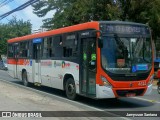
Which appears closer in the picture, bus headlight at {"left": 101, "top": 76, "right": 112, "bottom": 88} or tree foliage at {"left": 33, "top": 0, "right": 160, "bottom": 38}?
bus headlight at {"left": 101, "top": 76, "right": 112, "bottom": 88}

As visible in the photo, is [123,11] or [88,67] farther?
[123,11]

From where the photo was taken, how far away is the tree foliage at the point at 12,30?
210ft

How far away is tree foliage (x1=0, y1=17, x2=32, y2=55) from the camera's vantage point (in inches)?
2520

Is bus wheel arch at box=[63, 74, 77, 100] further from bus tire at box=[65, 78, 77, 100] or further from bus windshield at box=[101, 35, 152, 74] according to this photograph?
bus windshield at box=[101, 35, 152, 74]

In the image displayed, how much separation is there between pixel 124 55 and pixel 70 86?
2988mm

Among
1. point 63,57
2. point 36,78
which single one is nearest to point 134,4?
point 36,78

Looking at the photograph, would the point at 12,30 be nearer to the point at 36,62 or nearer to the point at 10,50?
the point at 10,50

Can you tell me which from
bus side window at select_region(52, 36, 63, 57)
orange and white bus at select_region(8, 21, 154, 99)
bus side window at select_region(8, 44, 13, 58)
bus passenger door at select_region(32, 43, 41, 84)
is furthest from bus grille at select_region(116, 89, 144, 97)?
bus side window at select_region(8, 44, 13, 58)

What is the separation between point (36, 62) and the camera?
62.5 ft

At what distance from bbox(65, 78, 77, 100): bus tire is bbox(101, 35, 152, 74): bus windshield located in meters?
2.38

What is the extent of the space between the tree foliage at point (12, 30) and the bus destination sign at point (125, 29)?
169 feet

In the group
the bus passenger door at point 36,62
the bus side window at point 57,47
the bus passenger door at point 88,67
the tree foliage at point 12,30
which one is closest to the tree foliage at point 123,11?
the bus passenger door at point 36,62

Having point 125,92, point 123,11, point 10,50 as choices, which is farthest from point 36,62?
point 123,11

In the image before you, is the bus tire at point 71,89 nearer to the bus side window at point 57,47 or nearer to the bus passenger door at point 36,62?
the bus side window at point 57,47
